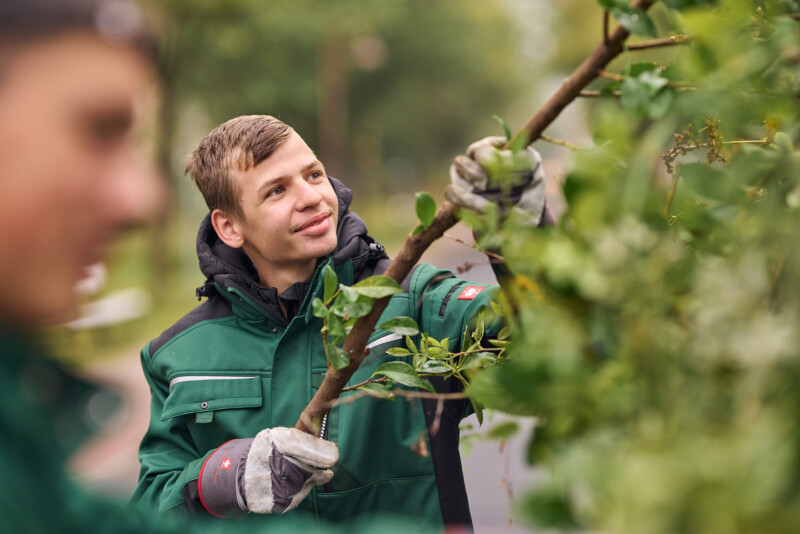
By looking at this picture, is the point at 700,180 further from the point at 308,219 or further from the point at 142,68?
the point at 308,219

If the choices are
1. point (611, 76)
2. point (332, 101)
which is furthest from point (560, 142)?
point (332, 101)

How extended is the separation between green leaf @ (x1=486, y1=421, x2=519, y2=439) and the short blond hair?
1.60 m

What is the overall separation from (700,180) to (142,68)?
0.82 metres

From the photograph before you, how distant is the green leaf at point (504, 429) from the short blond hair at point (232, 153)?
1598mm

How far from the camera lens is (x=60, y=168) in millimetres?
928

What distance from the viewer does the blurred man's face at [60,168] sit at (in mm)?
897

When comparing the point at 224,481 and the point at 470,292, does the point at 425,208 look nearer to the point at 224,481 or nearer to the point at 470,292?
the point at 470,292

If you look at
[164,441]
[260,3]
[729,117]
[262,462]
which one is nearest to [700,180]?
[729,117]

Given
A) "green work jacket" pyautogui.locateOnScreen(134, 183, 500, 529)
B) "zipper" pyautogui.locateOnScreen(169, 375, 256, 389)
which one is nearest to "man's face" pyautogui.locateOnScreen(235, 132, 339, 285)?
"green work jacket" pyautogui.locateOnScreen(134, 183, 500, 529)

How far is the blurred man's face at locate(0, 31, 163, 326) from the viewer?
2.94 feet

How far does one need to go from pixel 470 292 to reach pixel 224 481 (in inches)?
35.4

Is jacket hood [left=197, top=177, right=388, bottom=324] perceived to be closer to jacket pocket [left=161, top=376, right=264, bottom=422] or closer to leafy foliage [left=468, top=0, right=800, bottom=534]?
jacket pocket [left=161, top=376, right=264, bottom=422]

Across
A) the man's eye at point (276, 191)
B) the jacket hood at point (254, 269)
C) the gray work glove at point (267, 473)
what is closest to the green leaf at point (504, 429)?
the gray work glove at point (267, 473)

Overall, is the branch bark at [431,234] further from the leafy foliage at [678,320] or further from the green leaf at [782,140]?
the green leaf at [782,140]
